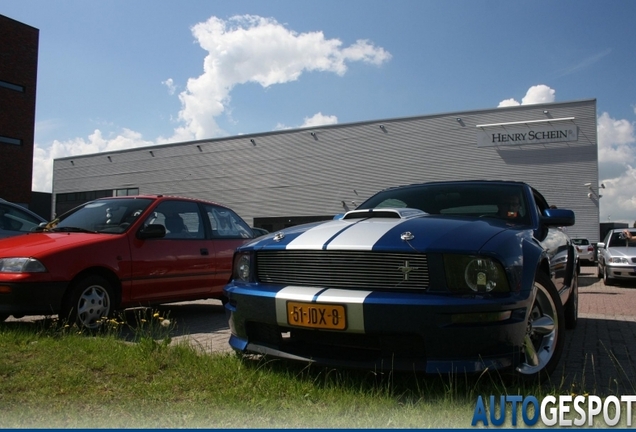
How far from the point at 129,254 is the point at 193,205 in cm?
134

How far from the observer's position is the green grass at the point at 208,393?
8.87 ft

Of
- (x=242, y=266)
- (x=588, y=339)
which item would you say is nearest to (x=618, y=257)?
(x=588, y=339)

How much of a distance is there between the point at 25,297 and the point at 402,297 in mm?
3606

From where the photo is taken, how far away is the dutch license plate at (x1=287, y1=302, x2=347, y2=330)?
294 cm

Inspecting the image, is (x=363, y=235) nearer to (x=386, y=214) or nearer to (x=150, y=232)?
(x=386, y=214)

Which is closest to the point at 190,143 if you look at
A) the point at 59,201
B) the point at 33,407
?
the point at 59,201

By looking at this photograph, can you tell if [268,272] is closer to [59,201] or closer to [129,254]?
[129,254]

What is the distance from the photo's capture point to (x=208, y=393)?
10.3 ft

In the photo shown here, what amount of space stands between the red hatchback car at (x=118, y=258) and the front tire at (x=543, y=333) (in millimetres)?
3855

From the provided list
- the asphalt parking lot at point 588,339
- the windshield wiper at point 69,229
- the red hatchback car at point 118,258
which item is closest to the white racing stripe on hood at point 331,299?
the asphalt parking lot at point 588,339

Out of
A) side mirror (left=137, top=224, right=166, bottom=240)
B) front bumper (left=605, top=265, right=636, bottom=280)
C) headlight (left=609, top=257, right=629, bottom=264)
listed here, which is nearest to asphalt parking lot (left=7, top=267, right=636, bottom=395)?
side mirror (left=137, top=224, right=166, bottom=240)

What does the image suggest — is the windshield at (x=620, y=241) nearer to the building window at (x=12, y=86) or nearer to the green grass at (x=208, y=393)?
the green grass at (x=208, y=393)

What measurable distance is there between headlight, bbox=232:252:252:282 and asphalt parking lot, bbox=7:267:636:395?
2.68 feet

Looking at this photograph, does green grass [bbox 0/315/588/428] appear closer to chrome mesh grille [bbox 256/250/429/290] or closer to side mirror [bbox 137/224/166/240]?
chrome mesh grille [bbox 256/250/429/290]
